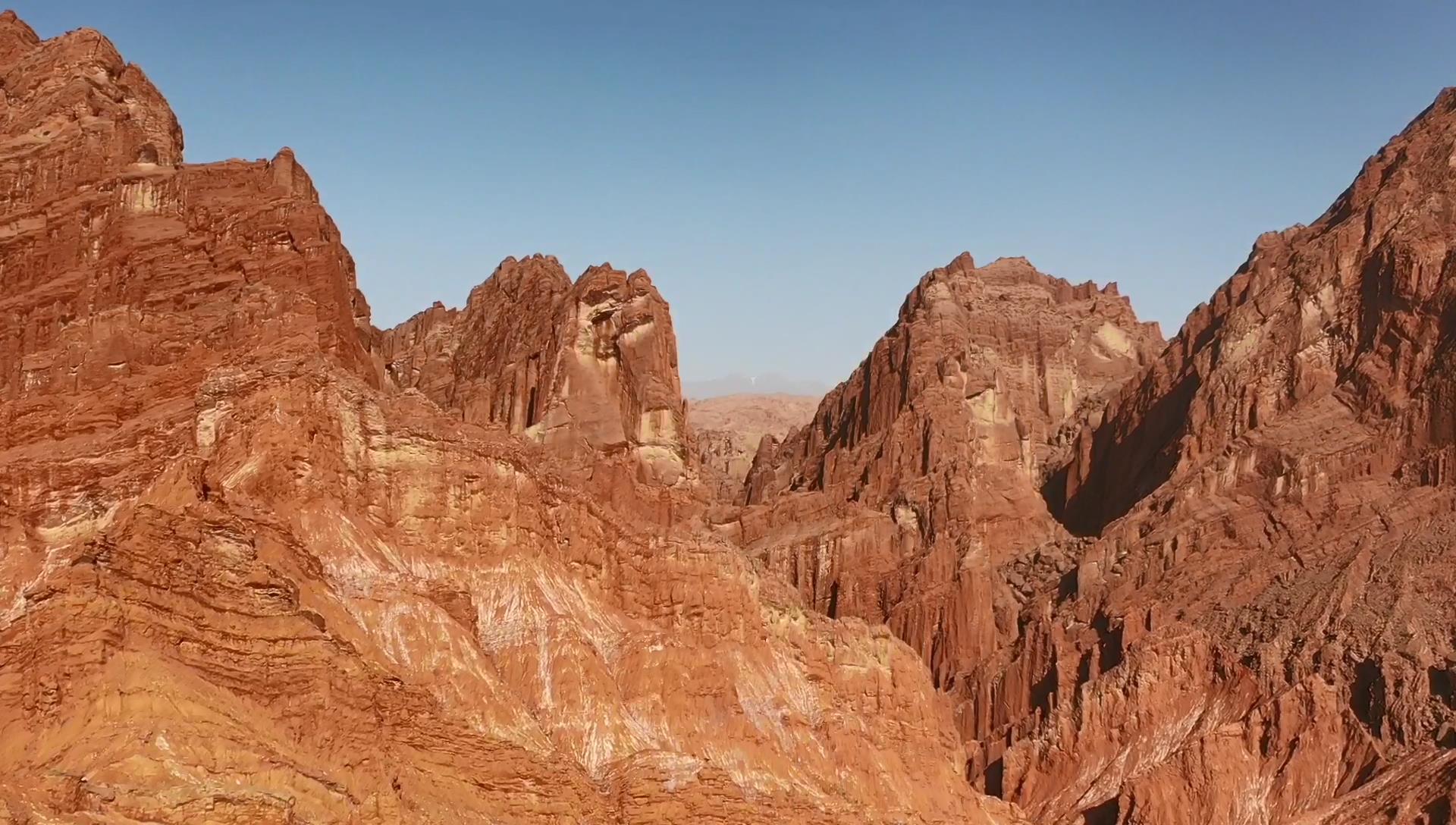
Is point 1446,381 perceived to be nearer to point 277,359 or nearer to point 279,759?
point 277,359

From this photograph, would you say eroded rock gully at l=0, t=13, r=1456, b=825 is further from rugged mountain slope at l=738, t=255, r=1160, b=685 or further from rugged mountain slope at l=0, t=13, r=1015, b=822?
rugged mountain slope at l=738, t=255, r=1160, b=685

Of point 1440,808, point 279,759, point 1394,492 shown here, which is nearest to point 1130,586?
point 1394,492

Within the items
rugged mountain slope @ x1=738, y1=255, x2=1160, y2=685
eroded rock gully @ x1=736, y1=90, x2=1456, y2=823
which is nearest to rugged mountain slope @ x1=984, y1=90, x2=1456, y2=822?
eroded rock gully @ x1=736, y1=90, x2=1456, y2=823

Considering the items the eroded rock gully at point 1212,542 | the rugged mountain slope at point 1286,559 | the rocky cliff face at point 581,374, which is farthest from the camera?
the rocky cliff face at point 581,374

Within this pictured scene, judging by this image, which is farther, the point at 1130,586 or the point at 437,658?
the point at 1130,586

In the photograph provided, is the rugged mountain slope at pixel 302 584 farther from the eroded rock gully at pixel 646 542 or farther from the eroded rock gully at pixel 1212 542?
the eroded rock gully at pixel 1212 542

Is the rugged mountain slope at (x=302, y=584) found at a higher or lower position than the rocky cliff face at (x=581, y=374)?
lower

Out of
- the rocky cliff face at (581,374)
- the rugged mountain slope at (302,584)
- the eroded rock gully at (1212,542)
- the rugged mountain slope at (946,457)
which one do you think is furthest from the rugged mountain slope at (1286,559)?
the rocky cliff face at (581,374)

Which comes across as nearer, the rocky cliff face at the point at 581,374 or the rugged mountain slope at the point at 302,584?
the rugged mountain slope at the point at 302,584
